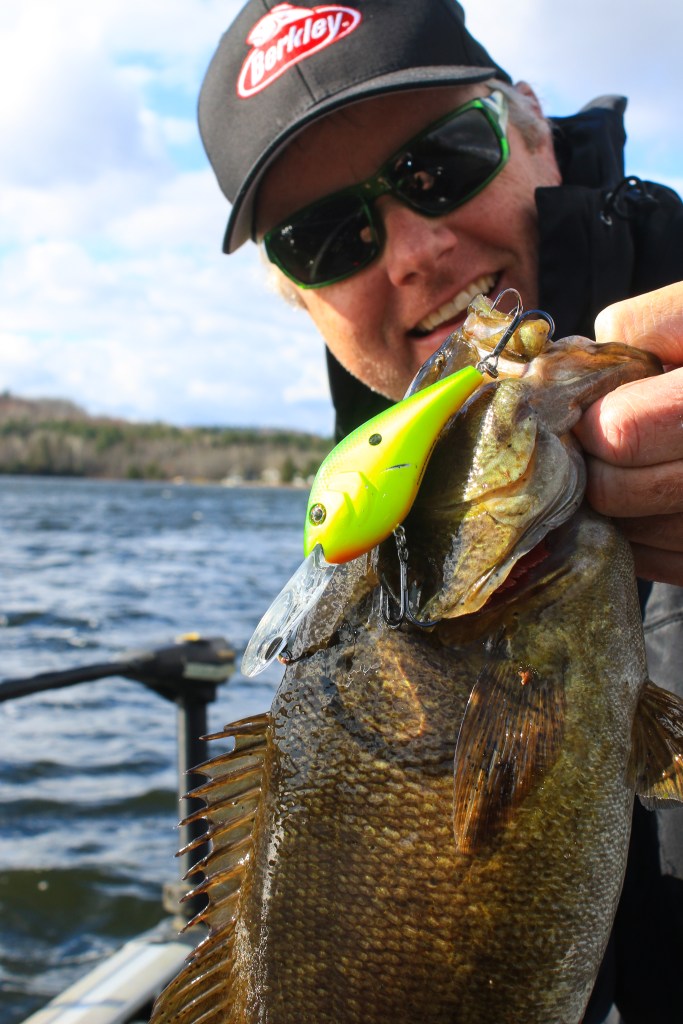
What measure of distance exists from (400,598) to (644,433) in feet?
1.74

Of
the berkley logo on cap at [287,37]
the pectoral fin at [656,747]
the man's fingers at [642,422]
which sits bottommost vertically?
the pectoral fin at [656,747]

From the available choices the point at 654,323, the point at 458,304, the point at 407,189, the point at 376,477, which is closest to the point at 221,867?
the point at 376,477

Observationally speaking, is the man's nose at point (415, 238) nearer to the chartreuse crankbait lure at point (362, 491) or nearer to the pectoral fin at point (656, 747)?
the chartreuse crankbait lure at point (362, 491)

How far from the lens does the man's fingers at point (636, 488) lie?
1.63m

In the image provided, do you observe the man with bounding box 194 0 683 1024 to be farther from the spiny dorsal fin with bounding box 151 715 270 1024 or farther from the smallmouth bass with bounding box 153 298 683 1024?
the spiny dorsal fin with bounding box 151 715 270 1024

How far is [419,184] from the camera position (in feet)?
10.5

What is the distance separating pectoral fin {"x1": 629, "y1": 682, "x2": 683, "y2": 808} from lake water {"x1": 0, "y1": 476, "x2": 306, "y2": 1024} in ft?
11.5

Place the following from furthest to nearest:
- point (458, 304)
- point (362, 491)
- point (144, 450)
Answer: point (144, 450) < point (458, 304) < point (362, 491)

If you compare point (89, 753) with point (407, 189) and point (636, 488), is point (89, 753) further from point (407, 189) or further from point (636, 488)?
point (636, 488)

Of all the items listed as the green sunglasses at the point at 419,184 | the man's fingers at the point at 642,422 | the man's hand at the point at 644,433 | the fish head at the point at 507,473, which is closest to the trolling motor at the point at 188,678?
the green sunglasses at the point at 419,184

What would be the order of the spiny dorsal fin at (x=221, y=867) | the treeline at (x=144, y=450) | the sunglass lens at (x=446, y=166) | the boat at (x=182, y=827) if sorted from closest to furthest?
Answer: the spiny dorsal fin at (x=221, y=867) → the sunglass lens at (x=446, y=166) → the boat at (x=182, y=827) → the treeline at (x=144, y=450)

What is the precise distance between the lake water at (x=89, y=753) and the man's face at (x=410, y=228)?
7.69 ft

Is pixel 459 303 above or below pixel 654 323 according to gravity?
above

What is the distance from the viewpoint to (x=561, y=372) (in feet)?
5.60
